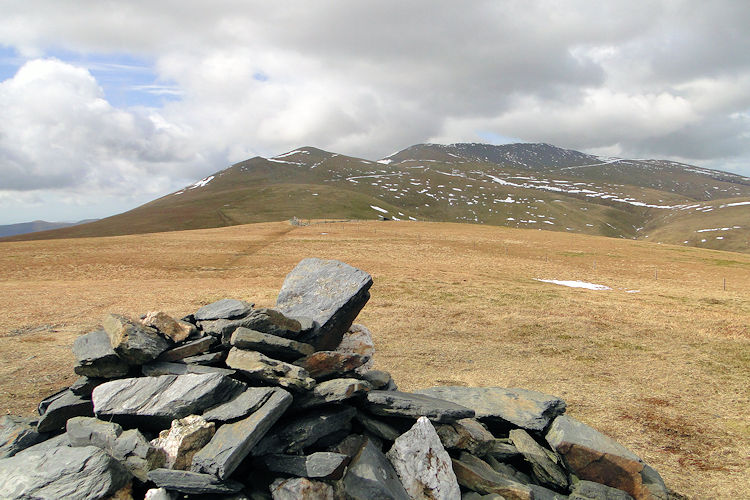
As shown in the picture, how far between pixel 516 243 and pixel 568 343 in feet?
189

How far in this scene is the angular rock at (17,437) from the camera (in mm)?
9461

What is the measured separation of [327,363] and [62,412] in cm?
666

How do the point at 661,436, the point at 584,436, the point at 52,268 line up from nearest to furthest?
the point at 584,436, the point at 661,436, the point at 52,268

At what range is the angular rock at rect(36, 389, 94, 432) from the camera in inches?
393

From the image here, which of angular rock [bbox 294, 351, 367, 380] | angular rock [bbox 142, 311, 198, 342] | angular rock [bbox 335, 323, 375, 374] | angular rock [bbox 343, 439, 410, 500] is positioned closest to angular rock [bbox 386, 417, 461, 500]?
angular rock [bbox 343, 439, 410, 500]

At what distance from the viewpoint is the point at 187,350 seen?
35.9 ft

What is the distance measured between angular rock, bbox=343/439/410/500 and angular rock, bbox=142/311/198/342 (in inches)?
231

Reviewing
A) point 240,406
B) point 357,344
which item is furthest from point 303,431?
point 357,344

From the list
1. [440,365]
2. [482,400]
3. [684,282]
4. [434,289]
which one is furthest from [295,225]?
[482,400]

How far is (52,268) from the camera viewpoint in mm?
49188

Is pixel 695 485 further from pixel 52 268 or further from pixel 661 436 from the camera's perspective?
pixel 52 268

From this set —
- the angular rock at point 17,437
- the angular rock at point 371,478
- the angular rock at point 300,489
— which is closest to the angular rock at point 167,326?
the angular rock at point 17,437

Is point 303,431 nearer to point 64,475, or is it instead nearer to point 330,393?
point 330,393

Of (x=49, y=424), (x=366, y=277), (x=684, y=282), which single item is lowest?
(x=684, y=282)
